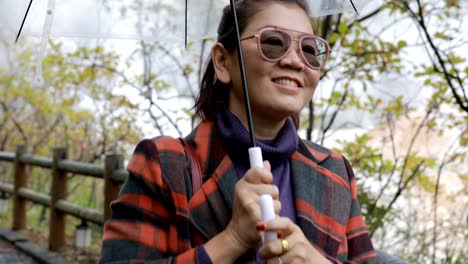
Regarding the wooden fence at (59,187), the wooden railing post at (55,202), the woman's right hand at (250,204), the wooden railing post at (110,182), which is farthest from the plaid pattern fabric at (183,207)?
the wooden railing post at (55,202)

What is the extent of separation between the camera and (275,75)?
155 centimetres

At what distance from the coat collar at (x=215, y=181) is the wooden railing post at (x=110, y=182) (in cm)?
294

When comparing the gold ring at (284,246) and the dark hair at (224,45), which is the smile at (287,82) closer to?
the dark hair at (224,45)

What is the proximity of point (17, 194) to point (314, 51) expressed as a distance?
6.01 meters

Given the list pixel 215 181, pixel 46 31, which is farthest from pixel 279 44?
pixel 46 31

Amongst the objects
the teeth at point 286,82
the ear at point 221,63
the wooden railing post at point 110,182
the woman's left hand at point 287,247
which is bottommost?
the wooden railing post at point 110,182

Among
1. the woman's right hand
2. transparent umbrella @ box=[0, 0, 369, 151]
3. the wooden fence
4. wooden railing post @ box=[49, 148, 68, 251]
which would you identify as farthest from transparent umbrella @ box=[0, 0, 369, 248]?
wooden railing post @ box=[49, 148, 68, 251]

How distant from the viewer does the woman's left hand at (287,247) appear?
1289 mm

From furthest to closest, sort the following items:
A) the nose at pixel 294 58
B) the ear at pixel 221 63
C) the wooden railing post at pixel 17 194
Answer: the wooden railing post at pixel 17 194, the ear at pixel 221 63, the nose at pixel 294 58

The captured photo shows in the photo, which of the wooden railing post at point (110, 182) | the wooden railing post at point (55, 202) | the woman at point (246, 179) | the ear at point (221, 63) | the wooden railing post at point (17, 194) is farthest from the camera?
the wooden railing post at point (17, 194)

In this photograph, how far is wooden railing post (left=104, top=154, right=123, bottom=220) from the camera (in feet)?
14.7

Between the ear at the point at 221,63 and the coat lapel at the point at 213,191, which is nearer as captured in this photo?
A: the coat lapel at the point at 213,191

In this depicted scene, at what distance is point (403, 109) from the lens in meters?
4.46

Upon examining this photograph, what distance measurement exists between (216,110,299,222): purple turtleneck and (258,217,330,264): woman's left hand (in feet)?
0.68
